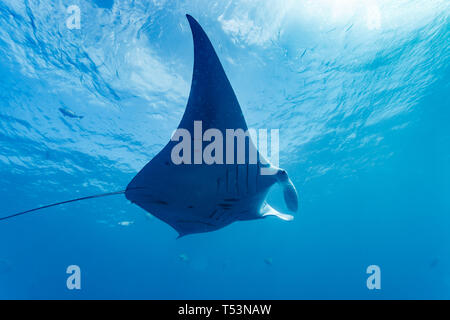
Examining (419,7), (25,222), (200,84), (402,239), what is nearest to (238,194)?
(200,84)

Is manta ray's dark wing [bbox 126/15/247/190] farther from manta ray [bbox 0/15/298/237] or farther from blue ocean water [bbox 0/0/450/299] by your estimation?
blue ocean water [bbox 0/0/450/299]

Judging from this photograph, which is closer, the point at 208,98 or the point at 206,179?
the point at 208,98

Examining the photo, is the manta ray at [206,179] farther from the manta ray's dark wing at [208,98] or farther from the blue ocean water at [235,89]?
the blue ocean water at [235,89]

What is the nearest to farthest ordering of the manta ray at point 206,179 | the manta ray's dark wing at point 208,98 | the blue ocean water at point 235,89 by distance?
the manta ray's dark wing at point 208,98 < the manta ray at point 206,179 < the blue ocean water at point 235,89

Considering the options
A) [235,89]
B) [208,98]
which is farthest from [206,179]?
[235,89]

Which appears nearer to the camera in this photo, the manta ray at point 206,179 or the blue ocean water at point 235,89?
the manta ray at point 206,179

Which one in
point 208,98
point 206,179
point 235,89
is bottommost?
point 206,179

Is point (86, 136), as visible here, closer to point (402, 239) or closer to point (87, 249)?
point (87, 249)

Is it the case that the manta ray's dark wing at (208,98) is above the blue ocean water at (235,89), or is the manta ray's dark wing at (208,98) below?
below

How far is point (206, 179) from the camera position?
127 inches

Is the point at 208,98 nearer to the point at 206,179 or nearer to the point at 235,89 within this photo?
the point at 206,179

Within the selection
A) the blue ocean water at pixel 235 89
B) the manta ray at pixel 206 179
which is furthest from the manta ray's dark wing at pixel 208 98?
the blue ocean water at pixel 235 89

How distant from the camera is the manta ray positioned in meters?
2.52

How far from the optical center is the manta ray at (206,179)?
2.52 metres
